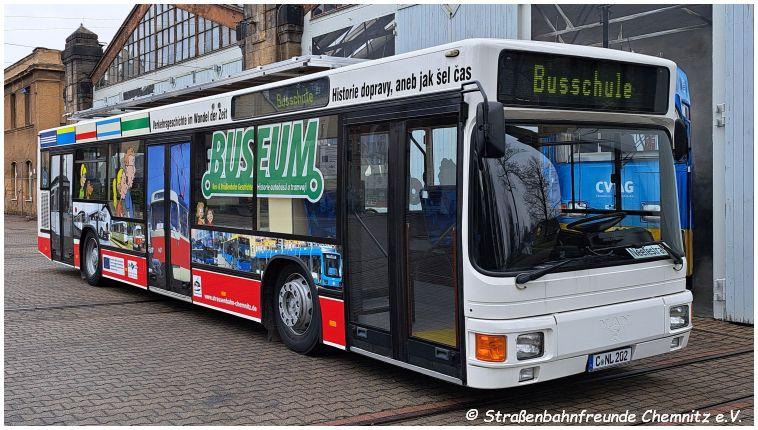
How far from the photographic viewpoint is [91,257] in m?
13.7

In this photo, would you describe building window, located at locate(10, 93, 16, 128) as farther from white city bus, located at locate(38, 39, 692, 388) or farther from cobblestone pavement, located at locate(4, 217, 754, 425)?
white city bus, located at locate(38, 39, 692, 388)

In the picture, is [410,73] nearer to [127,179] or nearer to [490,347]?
[490,347]

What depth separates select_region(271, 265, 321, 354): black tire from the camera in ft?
25.9

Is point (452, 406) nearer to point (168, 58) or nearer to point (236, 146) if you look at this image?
point (236, 146)

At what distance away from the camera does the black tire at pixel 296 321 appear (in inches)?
311

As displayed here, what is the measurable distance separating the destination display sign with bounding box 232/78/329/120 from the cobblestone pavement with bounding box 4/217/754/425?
2425 millimetres

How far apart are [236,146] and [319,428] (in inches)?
164

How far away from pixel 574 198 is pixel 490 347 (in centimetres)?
132

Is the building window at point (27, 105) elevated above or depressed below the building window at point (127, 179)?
above

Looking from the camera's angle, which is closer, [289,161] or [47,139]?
[289,161]

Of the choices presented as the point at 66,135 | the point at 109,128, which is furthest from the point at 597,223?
the point at 66,135

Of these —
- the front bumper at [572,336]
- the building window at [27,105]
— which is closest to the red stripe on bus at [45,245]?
the front bumper at [572,336]

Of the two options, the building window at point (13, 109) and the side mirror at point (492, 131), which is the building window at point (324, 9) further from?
the building window at point (13, 109)

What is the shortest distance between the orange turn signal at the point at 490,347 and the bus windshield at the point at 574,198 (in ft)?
1.55
